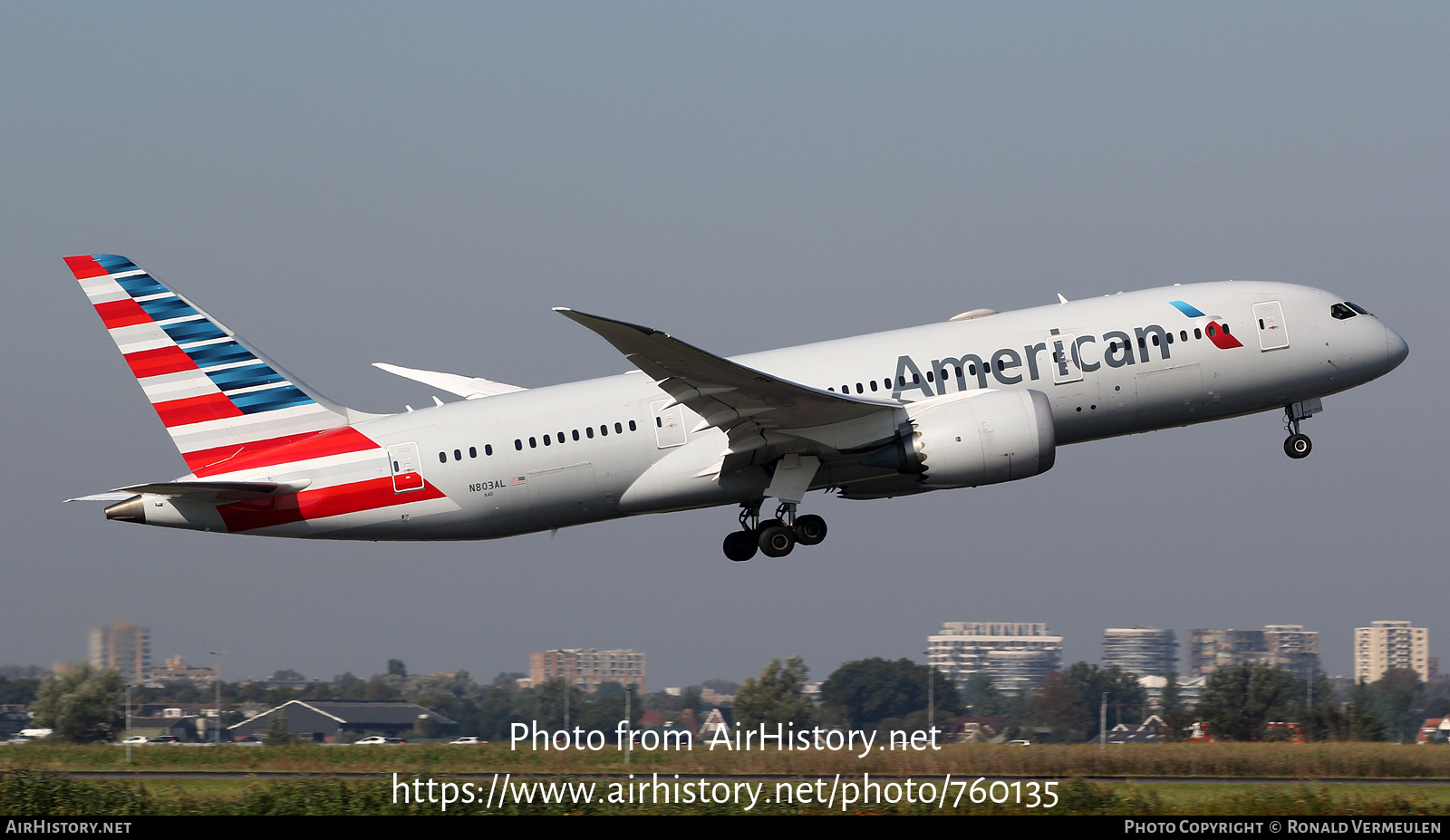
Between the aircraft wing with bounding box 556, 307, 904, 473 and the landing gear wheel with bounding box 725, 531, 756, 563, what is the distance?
2954mm

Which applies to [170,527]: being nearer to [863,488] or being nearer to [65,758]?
[65,758]

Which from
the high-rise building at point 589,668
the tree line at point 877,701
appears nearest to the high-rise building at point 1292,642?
the tree line at point 877,701

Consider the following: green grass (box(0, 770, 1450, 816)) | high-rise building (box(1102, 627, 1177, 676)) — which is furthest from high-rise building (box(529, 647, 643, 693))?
high-rise building (box(1102, 627, 1177, 676))

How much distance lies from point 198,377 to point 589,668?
19422 millimetres

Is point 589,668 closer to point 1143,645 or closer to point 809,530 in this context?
point 809,530

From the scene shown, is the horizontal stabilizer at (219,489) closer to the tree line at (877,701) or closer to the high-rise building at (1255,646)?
the tree line at (877,701)

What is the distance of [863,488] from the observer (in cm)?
3538

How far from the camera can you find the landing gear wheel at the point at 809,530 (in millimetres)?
34969

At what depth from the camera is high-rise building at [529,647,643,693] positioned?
1822 inches

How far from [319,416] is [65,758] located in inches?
450

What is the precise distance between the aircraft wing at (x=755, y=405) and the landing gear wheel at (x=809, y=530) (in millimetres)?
2044

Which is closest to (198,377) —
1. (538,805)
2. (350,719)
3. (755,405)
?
(755,405)

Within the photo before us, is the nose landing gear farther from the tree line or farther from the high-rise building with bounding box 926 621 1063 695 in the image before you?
the high-rise building with bounding box 926 621 1063 695

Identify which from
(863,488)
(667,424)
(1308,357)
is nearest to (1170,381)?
(1308,357)
